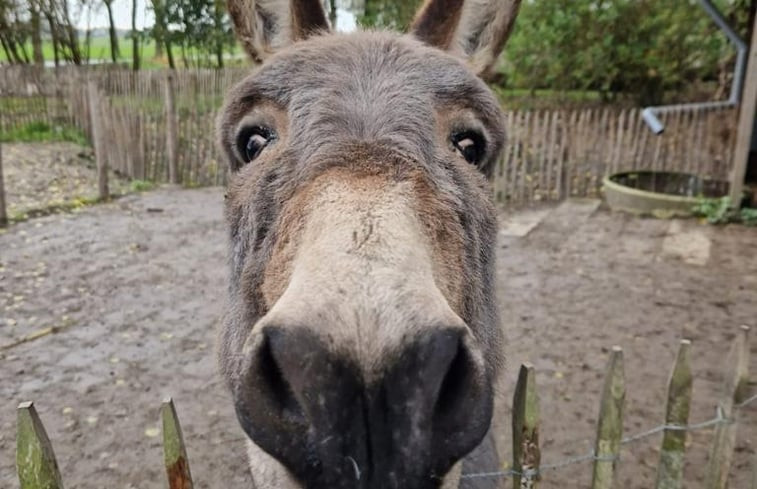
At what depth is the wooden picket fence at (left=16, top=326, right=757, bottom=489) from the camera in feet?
6.98

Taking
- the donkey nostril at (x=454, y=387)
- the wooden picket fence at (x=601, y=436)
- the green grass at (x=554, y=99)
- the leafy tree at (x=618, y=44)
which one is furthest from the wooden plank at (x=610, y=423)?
the green grass at (x=554, y=99)

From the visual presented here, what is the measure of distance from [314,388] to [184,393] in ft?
14.5

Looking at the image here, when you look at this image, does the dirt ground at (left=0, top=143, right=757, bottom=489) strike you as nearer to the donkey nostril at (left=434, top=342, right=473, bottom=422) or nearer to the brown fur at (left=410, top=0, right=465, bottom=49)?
the brown fur at (left=410, top=0, right=465, bottom=49)

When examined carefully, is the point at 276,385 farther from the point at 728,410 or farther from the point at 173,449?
the point at 728,410

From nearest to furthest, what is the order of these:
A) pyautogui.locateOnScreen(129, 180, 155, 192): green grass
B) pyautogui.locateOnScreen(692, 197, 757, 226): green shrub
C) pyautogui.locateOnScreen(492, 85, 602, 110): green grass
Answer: pyautogui.locateOnScreen(692, 197, 757, 226): green shrub
pyautogui.locateOnScreen(129, 180, 155, 192): green grass
pyautogui.locateOnScreen(492, 85, 602, 110): green grass

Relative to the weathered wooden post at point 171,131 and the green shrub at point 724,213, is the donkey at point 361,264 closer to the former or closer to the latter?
the green shrub at point 724,213

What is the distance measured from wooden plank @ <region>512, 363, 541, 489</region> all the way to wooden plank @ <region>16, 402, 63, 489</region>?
71.1 inches

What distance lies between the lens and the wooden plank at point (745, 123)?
9.62 metres

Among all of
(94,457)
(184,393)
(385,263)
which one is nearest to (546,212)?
(184,393)

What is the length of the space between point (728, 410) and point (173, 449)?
8.67 feet

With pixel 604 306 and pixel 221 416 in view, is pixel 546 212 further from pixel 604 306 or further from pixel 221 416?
pixel 221 416

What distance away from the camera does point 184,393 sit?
5.20 m

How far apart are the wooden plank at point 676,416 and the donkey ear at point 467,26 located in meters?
1.66

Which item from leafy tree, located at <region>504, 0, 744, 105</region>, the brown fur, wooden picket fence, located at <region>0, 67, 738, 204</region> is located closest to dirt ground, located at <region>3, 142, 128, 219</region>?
wooden picket fence, located at <region>0, 67, 738, 204</region>
